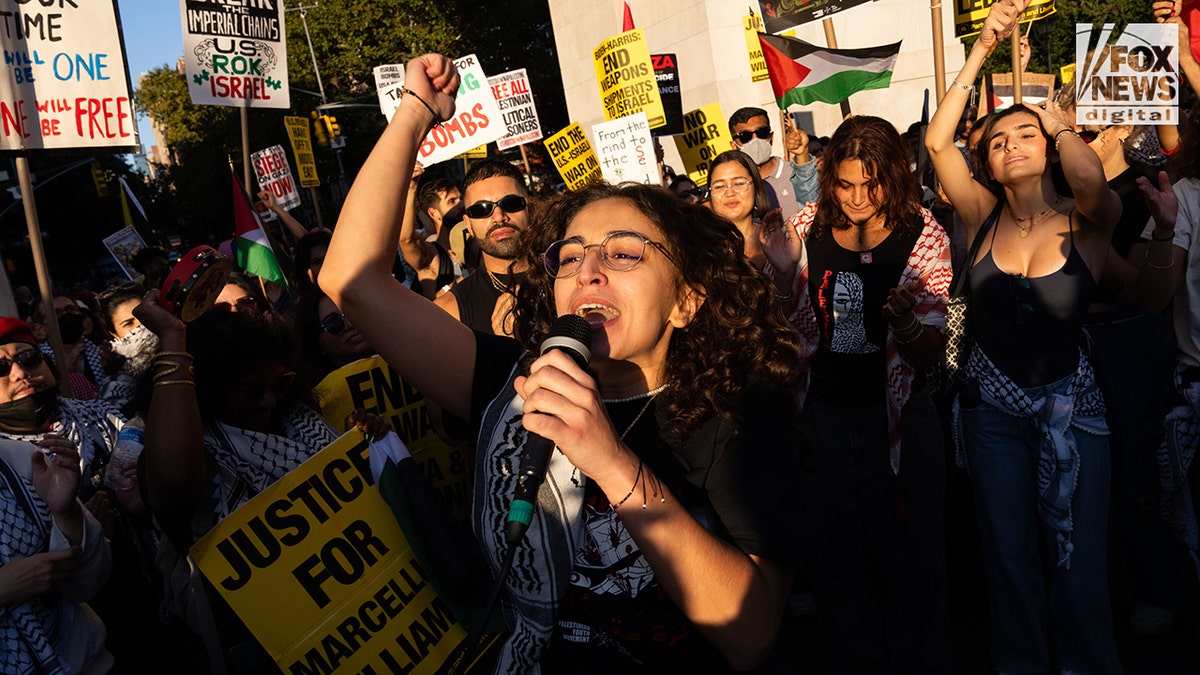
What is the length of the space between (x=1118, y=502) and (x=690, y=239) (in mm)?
2890

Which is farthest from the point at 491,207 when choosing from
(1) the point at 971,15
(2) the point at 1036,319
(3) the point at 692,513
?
(1) the point at 971,15

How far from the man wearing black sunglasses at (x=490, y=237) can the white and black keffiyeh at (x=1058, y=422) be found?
1.85 metres

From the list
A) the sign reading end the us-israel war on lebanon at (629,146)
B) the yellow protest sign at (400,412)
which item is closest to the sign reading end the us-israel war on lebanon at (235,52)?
the sign reading end the us-israel war on lebanon at (629,146)

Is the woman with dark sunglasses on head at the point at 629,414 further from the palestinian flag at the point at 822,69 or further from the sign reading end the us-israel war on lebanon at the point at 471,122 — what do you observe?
the palestinian flag at the point at 822,69

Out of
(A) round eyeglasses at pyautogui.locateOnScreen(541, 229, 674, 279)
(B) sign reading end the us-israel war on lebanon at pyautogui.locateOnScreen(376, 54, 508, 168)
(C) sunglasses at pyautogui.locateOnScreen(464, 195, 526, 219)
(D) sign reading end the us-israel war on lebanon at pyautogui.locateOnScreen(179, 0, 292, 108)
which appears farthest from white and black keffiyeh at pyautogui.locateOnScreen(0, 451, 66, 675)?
(B) sign reading end the us-israel war on lebanon at pyautogui.locateOnScreen(376, 54, 508, 168)

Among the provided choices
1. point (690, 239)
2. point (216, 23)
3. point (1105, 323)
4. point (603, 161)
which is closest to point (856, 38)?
point (603, 161)

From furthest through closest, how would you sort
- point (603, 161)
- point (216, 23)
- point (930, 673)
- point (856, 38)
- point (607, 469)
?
point (856, 38) < point (603, 161) < point (216, 23) < point (930, 673) < point (607, 469)

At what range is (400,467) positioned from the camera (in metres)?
2.46

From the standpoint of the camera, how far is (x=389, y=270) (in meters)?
2.06

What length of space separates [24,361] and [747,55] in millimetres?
15316

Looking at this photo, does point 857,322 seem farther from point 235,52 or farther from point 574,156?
point 235,52

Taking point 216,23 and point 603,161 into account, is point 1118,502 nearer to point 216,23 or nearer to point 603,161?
point 603,161

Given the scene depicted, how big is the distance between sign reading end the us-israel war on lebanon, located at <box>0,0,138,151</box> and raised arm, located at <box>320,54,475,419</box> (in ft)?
10.0

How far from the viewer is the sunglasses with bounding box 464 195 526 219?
432cm
